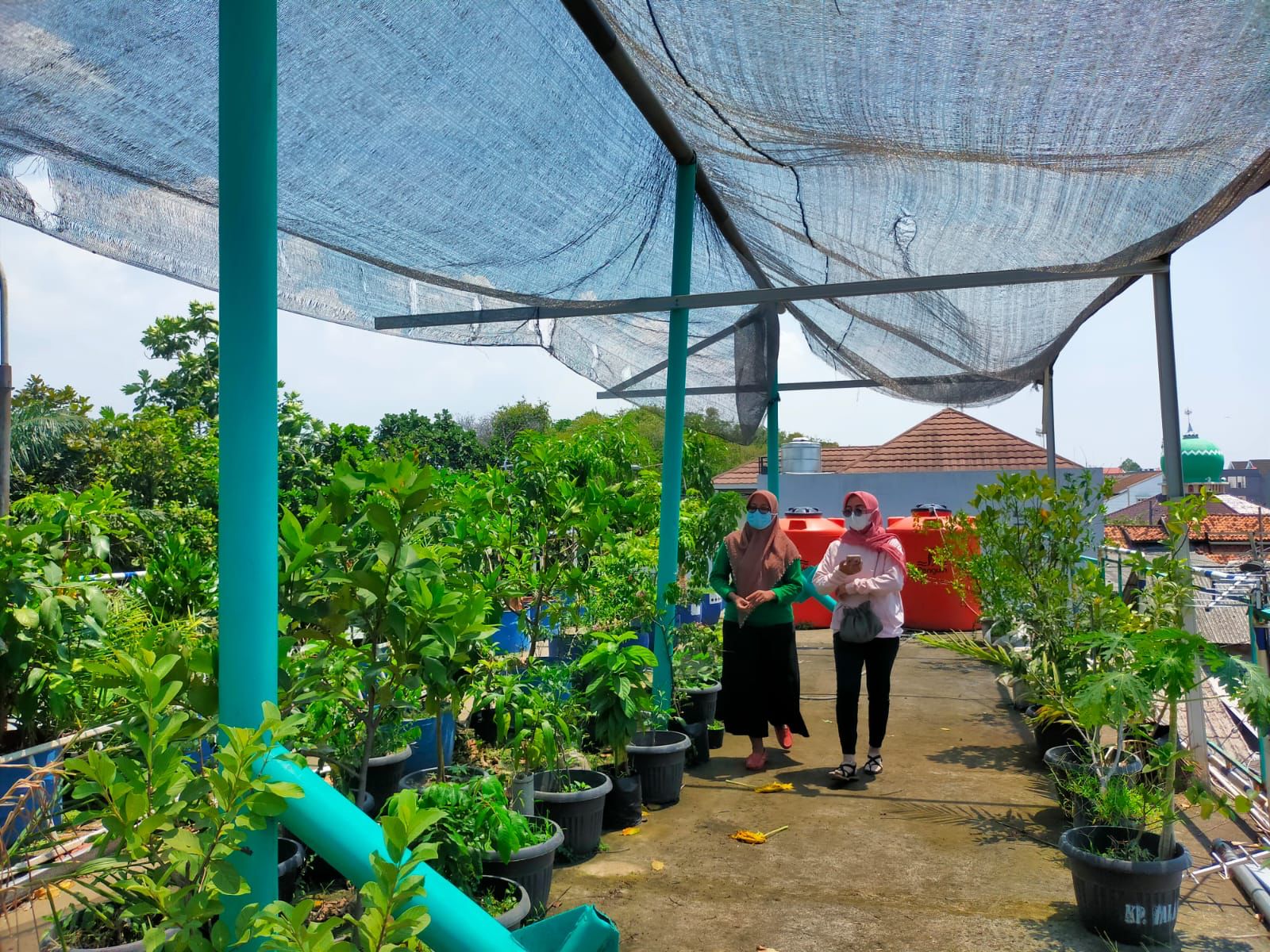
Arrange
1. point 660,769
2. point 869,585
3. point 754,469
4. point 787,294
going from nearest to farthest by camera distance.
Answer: point 787,294, point 660,769, point 869,585, point 754,469

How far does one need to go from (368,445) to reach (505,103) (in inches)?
79.2

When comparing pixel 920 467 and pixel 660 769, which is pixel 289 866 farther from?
pixel 920 467

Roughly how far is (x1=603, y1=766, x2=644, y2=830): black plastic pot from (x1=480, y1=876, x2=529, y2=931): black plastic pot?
4.22 feet

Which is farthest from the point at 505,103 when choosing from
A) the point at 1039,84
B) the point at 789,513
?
the point at 789,513

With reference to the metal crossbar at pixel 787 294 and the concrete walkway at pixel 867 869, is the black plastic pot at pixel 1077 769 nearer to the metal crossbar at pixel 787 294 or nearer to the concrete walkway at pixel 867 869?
the concrete walkway at pixel 867 869

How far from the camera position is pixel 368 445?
486cm

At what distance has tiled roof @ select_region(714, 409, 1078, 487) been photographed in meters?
20.8

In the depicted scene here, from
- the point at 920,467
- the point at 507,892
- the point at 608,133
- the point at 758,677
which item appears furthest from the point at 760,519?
the point at 920,467

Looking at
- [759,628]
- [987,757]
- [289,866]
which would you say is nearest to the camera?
[289,866]

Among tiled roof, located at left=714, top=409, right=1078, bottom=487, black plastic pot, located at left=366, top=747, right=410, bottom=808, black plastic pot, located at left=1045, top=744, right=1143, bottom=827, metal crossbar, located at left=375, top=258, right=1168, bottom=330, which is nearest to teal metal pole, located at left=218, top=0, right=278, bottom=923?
black plastic pot, located at left=366, top=747, right=410, bottom=808

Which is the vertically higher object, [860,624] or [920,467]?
[920,467]

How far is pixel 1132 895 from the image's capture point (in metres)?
3.24

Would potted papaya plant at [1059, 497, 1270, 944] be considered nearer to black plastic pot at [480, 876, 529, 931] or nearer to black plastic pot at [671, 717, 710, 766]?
black plastic pot at [480, 876, 529, 931]

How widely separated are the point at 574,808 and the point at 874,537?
2.35m
